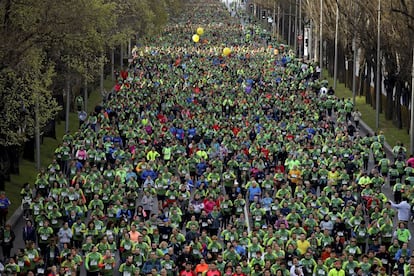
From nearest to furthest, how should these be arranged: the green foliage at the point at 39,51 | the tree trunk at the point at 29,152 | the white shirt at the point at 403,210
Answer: the white shirt at the point at 403,210 < the green foliage at the point at 39,51 < the tree trunk at the point at 29,152

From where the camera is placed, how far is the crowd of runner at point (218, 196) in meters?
21.5

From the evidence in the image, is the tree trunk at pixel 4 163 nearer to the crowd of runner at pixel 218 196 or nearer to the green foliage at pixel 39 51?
the green foliage at pixel 39 51

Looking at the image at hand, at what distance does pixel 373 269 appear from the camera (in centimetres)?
2094

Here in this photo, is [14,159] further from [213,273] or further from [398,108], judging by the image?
[398,108]

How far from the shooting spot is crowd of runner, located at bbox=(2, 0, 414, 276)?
70.6 ft

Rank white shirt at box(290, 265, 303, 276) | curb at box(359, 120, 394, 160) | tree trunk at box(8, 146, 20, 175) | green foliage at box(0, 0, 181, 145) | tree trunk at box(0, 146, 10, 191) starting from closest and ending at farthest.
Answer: white shirt at box(290, 265, 303, 276) → green foliage at box(0, 0, 181, 145) → tree trunk at box(0, 146, 10, 191) → tree trunk at box(8, 146, 20, 175) → curb at box(359, 120, 394, 160)

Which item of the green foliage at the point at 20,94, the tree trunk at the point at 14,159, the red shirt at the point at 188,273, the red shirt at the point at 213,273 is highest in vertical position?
the green foliage at the point at 20,94

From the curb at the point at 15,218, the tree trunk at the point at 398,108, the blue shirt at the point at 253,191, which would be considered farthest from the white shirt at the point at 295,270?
the tree trunk at the point at 398,108

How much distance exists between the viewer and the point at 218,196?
2661 centimetres

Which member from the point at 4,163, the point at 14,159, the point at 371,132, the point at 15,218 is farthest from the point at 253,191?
the point at 371,132

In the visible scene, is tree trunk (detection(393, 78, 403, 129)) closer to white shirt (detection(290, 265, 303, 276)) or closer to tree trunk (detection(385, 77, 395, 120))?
tree trunk (detection(385, 77, 395, 120))

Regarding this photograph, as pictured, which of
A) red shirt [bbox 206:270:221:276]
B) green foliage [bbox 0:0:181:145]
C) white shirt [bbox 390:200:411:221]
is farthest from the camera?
green foliage [bbox 0:0:181:145]

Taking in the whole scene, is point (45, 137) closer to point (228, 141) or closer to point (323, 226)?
point (228, 141)

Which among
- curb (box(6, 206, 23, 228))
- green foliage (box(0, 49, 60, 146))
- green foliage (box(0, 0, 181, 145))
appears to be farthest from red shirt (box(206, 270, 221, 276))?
green foliage (box(0, 49, 60, 146))
